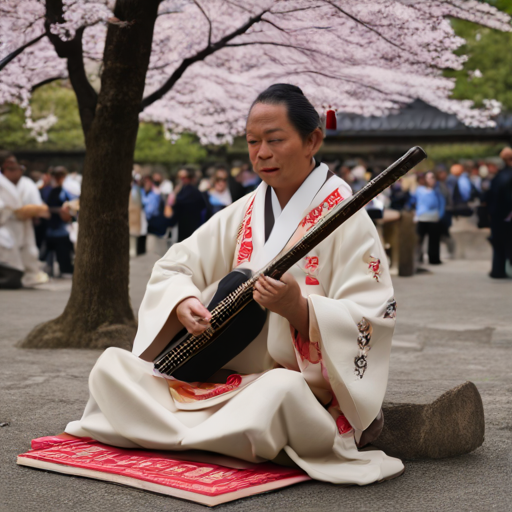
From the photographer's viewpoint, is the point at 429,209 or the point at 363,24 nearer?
the point at 363,24

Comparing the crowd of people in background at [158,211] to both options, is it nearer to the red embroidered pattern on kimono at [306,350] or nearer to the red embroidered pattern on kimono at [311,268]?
the red embroidered pattern on kimono at [311,268]

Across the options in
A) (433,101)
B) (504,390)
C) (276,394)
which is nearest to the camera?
(276,394)

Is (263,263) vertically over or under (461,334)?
over

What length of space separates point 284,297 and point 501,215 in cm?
1049

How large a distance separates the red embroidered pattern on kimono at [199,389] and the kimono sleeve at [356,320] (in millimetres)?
441

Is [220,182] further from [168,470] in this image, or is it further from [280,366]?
[168,470]

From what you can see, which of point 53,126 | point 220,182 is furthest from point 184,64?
point 53,126

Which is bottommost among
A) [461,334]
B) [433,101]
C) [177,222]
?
[461,334]

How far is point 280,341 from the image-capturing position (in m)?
3.44

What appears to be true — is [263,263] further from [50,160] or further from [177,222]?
[50,160]

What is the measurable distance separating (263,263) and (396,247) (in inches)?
428

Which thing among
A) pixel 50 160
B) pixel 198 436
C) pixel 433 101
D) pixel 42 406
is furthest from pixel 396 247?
pixel 50 160

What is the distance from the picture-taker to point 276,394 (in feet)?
10.4

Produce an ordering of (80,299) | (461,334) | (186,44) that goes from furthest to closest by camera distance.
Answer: (186,44), (461,334), (80,299)
